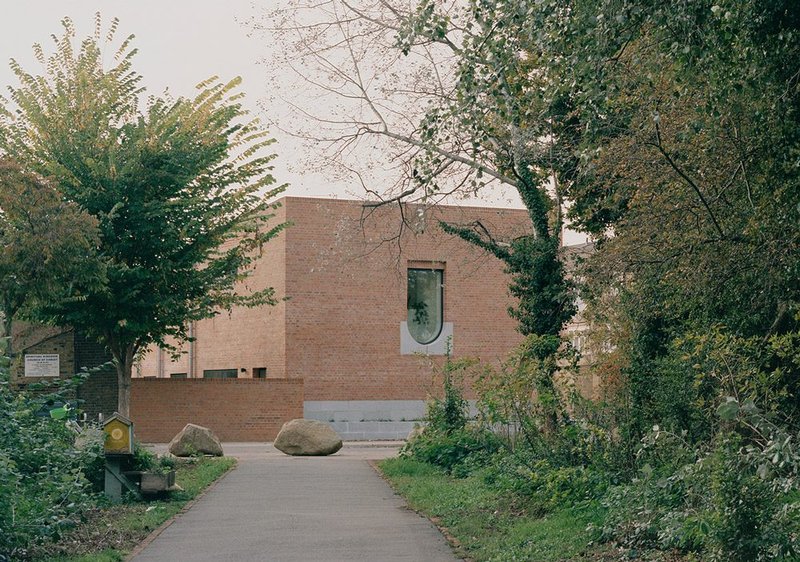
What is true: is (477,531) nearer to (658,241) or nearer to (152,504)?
(658,241)

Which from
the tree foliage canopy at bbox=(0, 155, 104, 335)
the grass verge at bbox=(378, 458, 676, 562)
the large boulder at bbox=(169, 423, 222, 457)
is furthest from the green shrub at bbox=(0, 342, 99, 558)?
the large boulder at bbox=(169, 423, 222, 457)

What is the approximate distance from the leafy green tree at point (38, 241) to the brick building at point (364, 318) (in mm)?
17417

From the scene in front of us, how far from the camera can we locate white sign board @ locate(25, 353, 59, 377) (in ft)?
99.1

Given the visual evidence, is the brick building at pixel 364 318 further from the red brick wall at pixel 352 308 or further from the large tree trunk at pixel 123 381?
the large tree trunk at pixel 123 381

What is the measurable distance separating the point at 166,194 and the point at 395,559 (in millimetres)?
15403

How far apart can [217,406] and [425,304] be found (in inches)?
364

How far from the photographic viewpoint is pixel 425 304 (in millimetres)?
43125

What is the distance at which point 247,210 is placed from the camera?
2575 cm

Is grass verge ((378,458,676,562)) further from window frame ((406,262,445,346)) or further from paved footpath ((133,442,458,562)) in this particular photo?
window frame ((406,262,445,346))

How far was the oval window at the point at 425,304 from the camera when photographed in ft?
140

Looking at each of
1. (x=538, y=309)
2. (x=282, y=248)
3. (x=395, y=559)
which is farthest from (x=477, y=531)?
(x=282, y=248)

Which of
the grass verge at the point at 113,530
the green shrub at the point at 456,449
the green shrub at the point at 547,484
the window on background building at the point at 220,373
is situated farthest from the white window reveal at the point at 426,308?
the green shrub at the point at 547,484

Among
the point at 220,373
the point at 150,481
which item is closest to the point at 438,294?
the point at 220,373

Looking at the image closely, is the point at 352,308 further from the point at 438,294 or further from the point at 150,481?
the point at 150,481
